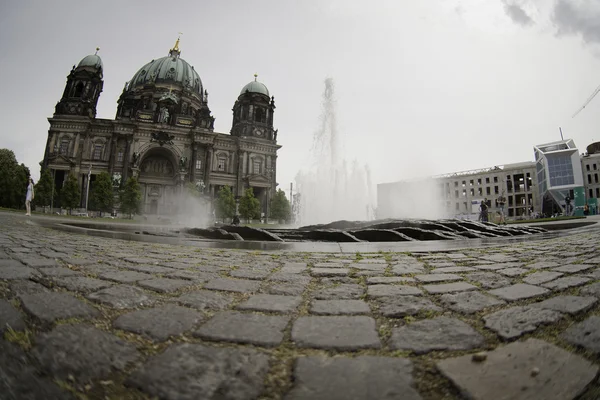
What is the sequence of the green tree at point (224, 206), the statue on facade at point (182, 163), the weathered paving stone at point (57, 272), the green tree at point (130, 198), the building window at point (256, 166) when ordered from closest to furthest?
the weathered paving stone at point (57, 272) → the green tree at point (130, 198) → the green tree at point (224, 206) → the statue on facade at point (182, 163) → the building window at point (256, 166)

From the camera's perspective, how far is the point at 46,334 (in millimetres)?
1083

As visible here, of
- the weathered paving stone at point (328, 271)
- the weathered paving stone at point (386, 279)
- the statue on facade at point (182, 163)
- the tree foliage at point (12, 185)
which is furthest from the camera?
the statue on facade at point (182, 163)

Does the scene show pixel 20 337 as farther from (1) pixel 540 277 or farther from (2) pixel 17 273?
(1) pixel 540 277

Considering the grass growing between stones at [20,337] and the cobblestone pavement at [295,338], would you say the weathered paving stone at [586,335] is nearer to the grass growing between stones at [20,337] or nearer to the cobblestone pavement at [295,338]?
the cobblestone pavement at [295,338]

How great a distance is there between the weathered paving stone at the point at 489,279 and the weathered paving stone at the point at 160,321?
191 cm

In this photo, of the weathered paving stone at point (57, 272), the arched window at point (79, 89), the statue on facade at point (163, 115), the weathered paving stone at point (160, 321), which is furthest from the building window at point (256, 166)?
the weathered paving stone at point (160, 321)

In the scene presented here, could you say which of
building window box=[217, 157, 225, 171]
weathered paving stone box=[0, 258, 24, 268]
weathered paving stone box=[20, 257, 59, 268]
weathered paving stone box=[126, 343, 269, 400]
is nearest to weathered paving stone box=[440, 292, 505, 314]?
weathered paving stone box=[126, 343, 269, 400]

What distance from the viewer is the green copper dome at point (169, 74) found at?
5512cm

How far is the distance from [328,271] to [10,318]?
204 centimetres

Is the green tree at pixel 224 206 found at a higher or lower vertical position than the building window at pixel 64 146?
lower

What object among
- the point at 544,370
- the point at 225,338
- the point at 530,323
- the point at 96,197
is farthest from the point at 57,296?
the point at 96,197

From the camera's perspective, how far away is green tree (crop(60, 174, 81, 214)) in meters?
40.6

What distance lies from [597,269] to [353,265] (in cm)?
206

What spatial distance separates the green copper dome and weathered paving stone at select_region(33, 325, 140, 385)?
62.1 metres
